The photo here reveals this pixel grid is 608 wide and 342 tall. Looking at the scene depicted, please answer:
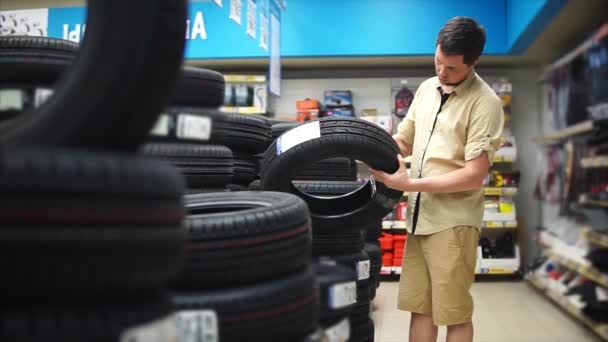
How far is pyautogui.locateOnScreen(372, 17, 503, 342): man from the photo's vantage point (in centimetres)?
233

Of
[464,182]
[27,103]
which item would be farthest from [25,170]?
[464,182]

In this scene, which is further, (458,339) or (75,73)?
(458,339)

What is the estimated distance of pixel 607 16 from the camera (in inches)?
197

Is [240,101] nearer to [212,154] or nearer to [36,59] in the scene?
[212,154]

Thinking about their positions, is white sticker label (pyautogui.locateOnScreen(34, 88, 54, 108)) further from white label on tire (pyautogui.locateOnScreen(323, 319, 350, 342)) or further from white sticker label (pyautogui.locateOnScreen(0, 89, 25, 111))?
white label on tire (pyautogui.locateOnScreen(323, 319, 350, 342))

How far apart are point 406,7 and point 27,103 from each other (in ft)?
18.2

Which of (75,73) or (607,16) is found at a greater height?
(607,16)

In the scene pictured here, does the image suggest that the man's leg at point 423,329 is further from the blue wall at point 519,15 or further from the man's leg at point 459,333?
the blue wall at point 519,15

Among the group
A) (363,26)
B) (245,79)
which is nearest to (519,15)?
(363,26)

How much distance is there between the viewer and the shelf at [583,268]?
404 centimetres

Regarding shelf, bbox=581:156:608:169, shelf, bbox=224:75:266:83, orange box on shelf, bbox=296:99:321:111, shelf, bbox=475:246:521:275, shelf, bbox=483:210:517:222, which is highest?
shelf, bbox=224:75:266:83

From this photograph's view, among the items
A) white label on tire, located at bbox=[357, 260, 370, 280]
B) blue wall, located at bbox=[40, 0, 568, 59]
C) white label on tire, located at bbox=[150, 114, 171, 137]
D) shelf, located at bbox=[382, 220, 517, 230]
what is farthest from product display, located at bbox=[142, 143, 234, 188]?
shelf, located at bbox=[382, 220, 517, 230]

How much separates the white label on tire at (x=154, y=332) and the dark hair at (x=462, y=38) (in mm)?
1772

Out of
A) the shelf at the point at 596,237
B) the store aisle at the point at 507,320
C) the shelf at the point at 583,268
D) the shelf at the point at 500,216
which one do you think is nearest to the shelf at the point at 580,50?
the shelf at the point at 596,237
